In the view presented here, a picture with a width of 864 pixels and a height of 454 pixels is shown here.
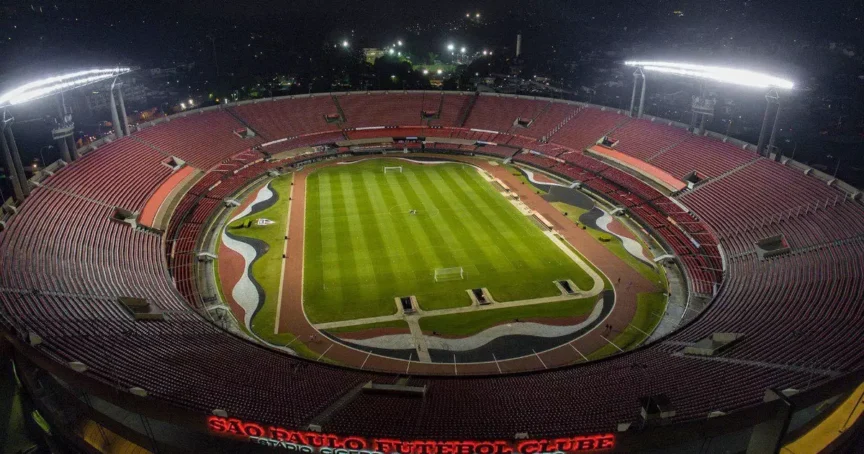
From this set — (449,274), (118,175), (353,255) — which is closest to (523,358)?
(449,274)

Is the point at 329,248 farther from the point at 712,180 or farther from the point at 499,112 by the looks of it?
the point at 499,112

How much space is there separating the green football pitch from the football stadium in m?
0.22

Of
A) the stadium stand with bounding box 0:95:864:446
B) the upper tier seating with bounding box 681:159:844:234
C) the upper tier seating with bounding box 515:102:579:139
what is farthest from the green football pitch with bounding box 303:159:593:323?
the upper tier seating with bounding box 515:102:579:139

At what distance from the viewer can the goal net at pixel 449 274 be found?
1300 inches

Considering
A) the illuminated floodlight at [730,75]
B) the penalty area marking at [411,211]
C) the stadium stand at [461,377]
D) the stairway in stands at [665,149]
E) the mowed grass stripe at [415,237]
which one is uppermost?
the illuminated floodlight at [730,75]

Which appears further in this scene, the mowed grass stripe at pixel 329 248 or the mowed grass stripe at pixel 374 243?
the mowed grass stripe at pixel 374 243

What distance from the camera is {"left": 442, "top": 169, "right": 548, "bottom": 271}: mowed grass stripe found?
36438 mm

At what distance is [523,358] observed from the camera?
25625 millimetres

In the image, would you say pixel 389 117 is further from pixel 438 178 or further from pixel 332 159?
pixel 438 178

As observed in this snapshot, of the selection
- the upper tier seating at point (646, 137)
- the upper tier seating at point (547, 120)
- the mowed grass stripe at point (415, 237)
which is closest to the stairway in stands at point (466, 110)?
the upper tier seating at point (547, 120)

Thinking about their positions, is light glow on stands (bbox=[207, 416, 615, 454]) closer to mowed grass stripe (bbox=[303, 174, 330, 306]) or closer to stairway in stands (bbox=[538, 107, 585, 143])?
mowed grass stripe (bbox=[303, 174, 330, 306])

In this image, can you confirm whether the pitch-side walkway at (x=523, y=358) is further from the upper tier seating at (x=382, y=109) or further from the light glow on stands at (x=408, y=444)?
the upper tier seating at (x=382, y=109)

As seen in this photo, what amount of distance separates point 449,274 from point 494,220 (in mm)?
10789

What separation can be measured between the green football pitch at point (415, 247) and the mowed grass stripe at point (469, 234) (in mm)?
76
